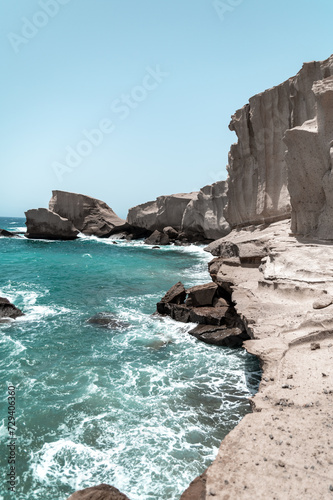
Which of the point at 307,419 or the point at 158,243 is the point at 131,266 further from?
the point at 307,419

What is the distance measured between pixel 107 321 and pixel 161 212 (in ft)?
107

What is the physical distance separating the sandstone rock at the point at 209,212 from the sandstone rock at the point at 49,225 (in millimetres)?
17106

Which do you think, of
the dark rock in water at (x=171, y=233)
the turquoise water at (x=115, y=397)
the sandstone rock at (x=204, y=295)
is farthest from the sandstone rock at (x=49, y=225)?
the sandstone rock at (x=204, y=295)

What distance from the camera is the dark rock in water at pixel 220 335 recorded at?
11.7 m

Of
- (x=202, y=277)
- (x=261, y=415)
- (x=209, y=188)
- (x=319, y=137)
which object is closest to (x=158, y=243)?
(x=209, y=188)

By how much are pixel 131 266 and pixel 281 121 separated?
50.6ft

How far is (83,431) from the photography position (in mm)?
7340

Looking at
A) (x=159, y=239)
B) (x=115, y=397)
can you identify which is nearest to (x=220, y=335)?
(x=115, y=397)

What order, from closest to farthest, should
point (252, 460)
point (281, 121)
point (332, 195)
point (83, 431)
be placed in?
point (252, 460) < point (83, 431) < point (332, 195) < point (281, 121)

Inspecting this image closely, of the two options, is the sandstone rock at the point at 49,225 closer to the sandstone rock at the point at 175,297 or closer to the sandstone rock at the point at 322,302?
the sandstone rock at the point at 175,297

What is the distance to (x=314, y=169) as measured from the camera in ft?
41.0

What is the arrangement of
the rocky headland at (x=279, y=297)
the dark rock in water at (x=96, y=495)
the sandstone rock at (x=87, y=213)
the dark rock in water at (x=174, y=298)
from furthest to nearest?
1. the sandstone rock at (x=87, y=213)
2. the dark rock in water at (x=174, y=298)
3. the dark rock in water at (x=96, y=495)
4. the rocky headland at (x=279, y=297)

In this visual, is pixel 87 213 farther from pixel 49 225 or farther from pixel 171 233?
pixel 171 233

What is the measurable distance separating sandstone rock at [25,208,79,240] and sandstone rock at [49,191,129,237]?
3407 millimetres
